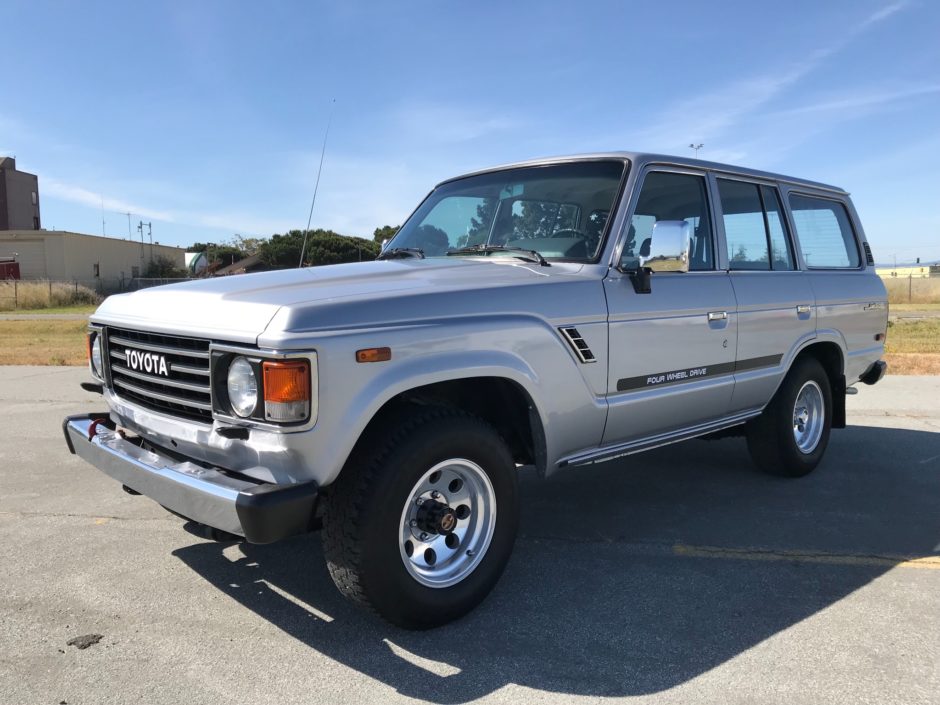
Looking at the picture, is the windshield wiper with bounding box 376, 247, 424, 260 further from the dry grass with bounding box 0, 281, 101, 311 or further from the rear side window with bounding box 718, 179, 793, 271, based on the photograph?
the dry grass with bounding box 0, 281, 101, 311

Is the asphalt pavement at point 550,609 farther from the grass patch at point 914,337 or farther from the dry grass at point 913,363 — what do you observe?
the grass patch at point 914,337

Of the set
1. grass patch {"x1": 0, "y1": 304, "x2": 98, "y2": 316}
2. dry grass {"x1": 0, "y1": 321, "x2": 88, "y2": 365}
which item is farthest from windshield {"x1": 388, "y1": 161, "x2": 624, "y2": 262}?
grass patch {"x1": 0, "y1": 304, "x2": 98, "y2": 316}

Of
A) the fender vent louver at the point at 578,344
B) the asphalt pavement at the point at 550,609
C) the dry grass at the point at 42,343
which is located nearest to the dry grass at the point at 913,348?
the asphalt pavement at the point at 550,609

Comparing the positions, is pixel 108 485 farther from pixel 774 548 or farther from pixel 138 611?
pixel 774 548

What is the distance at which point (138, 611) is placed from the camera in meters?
3.21

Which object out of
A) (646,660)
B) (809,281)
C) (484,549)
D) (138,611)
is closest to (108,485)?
(138,611)

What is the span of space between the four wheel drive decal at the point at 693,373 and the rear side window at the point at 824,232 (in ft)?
3.38

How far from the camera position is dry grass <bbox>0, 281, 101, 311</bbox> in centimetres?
3244

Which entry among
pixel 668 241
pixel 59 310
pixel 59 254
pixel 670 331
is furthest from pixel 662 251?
pixel 59 254

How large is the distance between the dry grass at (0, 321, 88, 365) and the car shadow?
6.51 metres

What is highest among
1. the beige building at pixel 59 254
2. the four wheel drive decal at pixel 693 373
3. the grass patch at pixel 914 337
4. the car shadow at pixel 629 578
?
the beige building at pixel 59 254

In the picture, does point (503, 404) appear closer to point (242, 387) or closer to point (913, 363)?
point (242, 387)

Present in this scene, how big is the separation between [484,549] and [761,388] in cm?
242

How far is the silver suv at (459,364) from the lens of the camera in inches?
105
